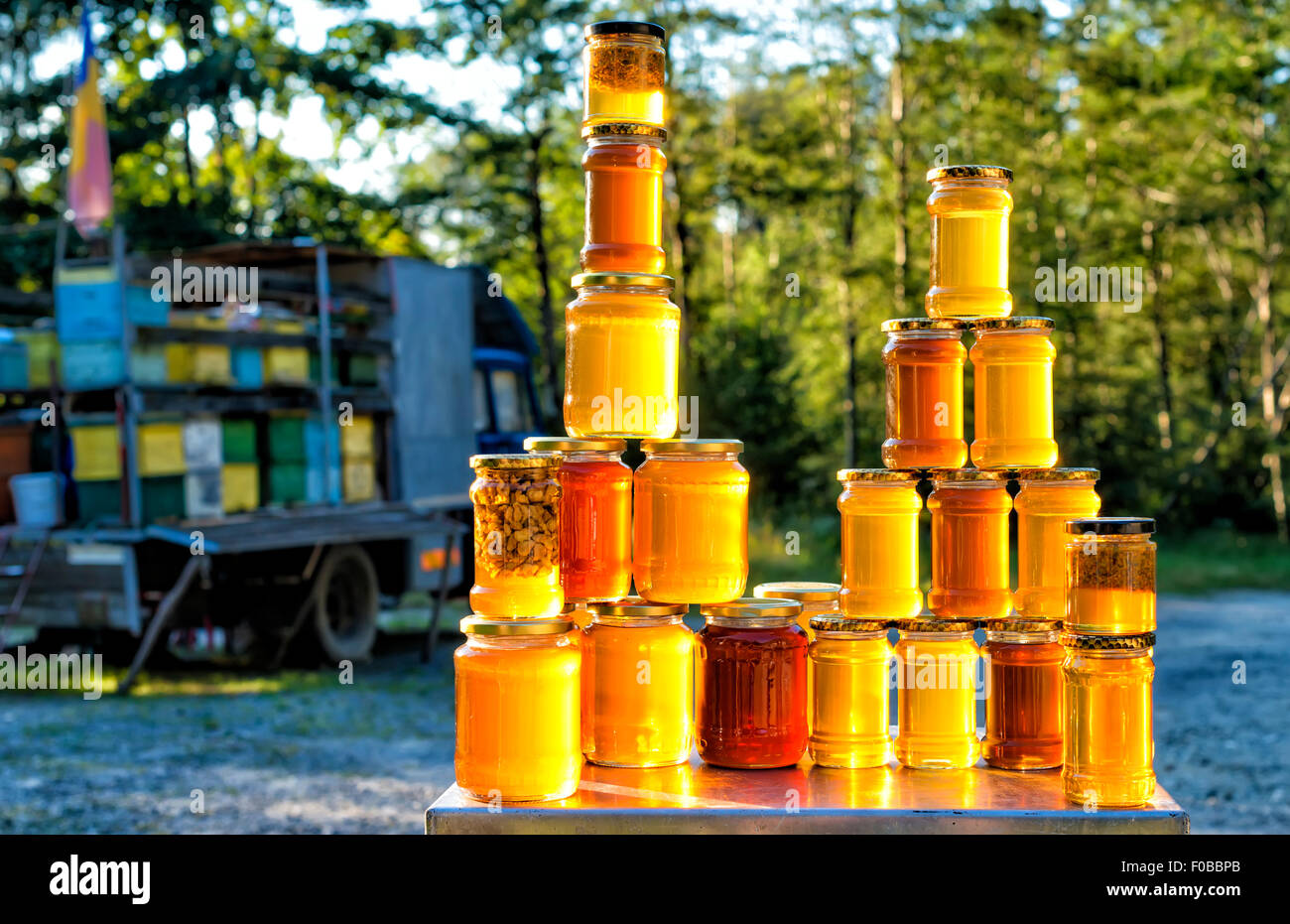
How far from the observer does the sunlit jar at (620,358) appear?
412 cm

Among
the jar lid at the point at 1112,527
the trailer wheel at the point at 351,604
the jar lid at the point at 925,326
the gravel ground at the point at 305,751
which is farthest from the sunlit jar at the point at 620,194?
the trailer wheel at the point at 351,604

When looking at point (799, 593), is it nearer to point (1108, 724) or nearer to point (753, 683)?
point (753, 683)

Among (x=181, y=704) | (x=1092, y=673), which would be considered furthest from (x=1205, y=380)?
(x=1092, y=673)

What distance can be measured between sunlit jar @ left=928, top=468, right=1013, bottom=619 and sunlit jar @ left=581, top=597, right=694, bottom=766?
0.81 meters

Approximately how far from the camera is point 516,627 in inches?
142

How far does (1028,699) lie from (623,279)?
5.22 feet

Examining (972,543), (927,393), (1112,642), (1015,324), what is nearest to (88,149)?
(927,393)

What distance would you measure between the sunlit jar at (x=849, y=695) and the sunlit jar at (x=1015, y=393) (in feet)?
2.27

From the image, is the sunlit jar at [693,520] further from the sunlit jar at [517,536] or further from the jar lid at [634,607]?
the sunlit jar at [517,536]

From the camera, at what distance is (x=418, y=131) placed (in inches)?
922

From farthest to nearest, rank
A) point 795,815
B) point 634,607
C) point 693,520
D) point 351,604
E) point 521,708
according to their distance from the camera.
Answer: point 351,604
point 693,520
point 634,607
point 521,708
point 795,815

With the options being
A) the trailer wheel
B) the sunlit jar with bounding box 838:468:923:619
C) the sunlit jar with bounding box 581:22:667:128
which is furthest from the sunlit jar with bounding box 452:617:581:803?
the trailer wheel

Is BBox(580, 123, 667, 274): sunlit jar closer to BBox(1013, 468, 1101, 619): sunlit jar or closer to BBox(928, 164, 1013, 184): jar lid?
BBox(928, 164, 1013, 184): jar lid
